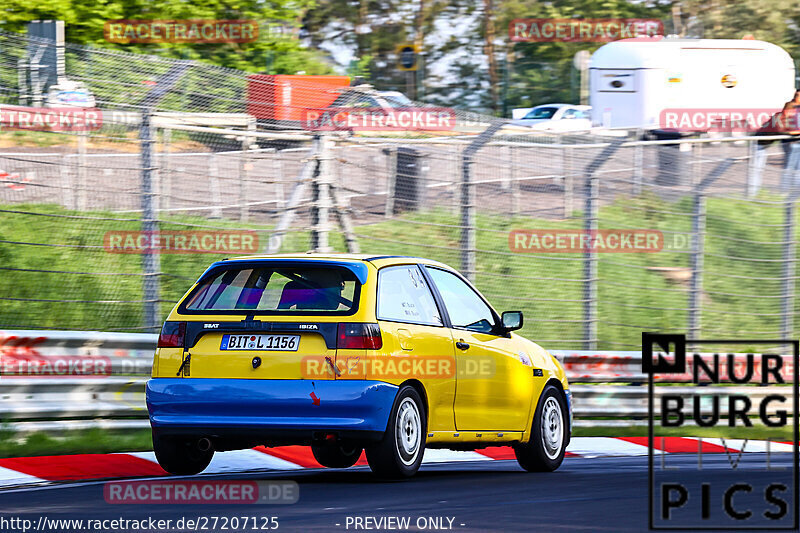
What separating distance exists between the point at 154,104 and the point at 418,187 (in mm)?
3222

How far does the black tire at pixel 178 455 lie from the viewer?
9227 mm

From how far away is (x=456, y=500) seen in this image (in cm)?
813

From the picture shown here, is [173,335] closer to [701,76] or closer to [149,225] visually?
[149,225]

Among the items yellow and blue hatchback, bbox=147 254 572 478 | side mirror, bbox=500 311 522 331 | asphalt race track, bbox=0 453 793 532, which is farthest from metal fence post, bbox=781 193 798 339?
yellow and blue hatchback, bbox=147 254 572 478

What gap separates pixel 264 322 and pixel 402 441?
1147 mm

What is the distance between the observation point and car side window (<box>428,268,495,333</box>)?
10023 millimetres

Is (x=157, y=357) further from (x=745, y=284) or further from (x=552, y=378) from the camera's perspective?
(x=745, y=284)

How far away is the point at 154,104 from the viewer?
482 inches

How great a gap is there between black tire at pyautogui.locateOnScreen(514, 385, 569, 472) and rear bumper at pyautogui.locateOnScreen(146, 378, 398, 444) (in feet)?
6.78

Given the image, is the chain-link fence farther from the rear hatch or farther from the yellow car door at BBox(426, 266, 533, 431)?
the yellow car door at BBox(426, 266, 533, 431)

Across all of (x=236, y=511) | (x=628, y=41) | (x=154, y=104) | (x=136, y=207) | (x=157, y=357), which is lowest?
(x=236, y=511)

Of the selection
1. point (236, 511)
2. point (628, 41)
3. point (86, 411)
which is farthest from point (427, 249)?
point (628, 41)

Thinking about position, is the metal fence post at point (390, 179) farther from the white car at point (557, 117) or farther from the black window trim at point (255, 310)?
the white car at point (557, 117)

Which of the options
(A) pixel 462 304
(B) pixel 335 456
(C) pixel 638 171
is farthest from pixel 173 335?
(C) pixel 638 171
